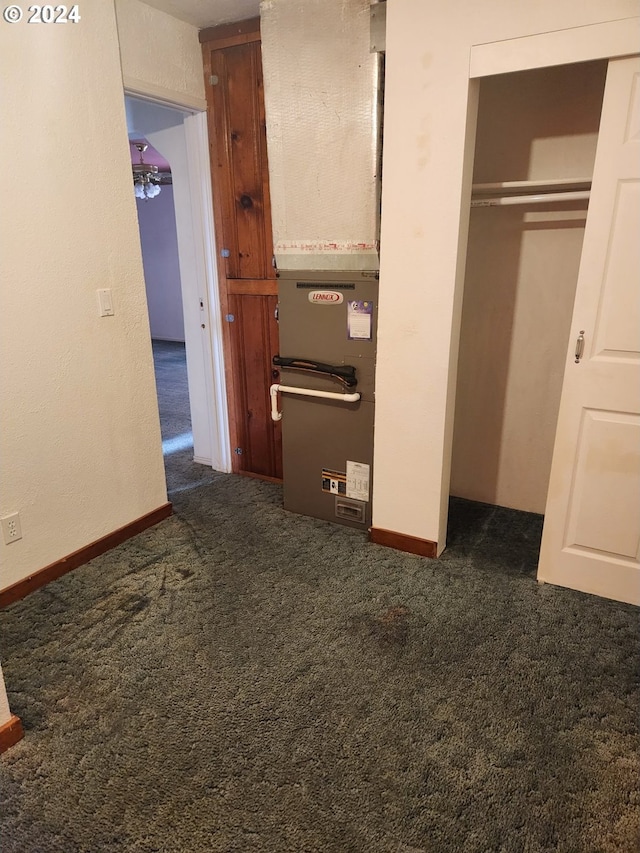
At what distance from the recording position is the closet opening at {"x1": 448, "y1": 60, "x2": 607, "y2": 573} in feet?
8.39

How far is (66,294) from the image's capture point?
7.78ft

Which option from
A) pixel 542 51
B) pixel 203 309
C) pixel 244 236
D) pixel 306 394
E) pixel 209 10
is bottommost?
pixel 306 394

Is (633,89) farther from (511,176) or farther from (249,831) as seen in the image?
(249,831)

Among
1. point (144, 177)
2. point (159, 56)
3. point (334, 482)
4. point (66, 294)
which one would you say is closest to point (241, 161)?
point (159, 56)

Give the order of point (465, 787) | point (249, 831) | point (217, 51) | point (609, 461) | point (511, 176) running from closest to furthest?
point (249, 831) < point (465, 787) < point (609, 461) < point (511, 176) < point (217, 51)

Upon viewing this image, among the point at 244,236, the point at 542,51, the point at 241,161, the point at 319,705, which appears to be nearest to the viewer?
the point at 319,705

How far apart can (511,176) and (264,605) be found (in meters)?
2.34

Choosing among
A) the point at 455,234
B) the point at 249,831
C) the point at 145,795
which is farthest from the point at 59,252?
the point at 249,831

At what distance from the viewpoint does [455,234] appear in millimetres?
2205

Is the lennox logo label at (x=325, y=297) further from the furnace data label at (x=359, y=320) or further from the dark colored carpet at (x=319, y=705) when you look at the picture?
the dark colored carpet at (x=319, y=705)

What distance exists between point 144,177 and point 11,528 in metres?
4.62

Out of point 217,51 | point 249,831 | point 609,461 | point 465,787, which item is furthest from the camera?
point 217,51

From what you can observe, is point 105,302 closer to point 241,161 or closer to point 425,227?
point 241,161

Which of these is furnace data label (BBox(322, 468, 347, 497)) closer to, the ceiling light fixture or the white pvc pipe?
the white pvc pipe
